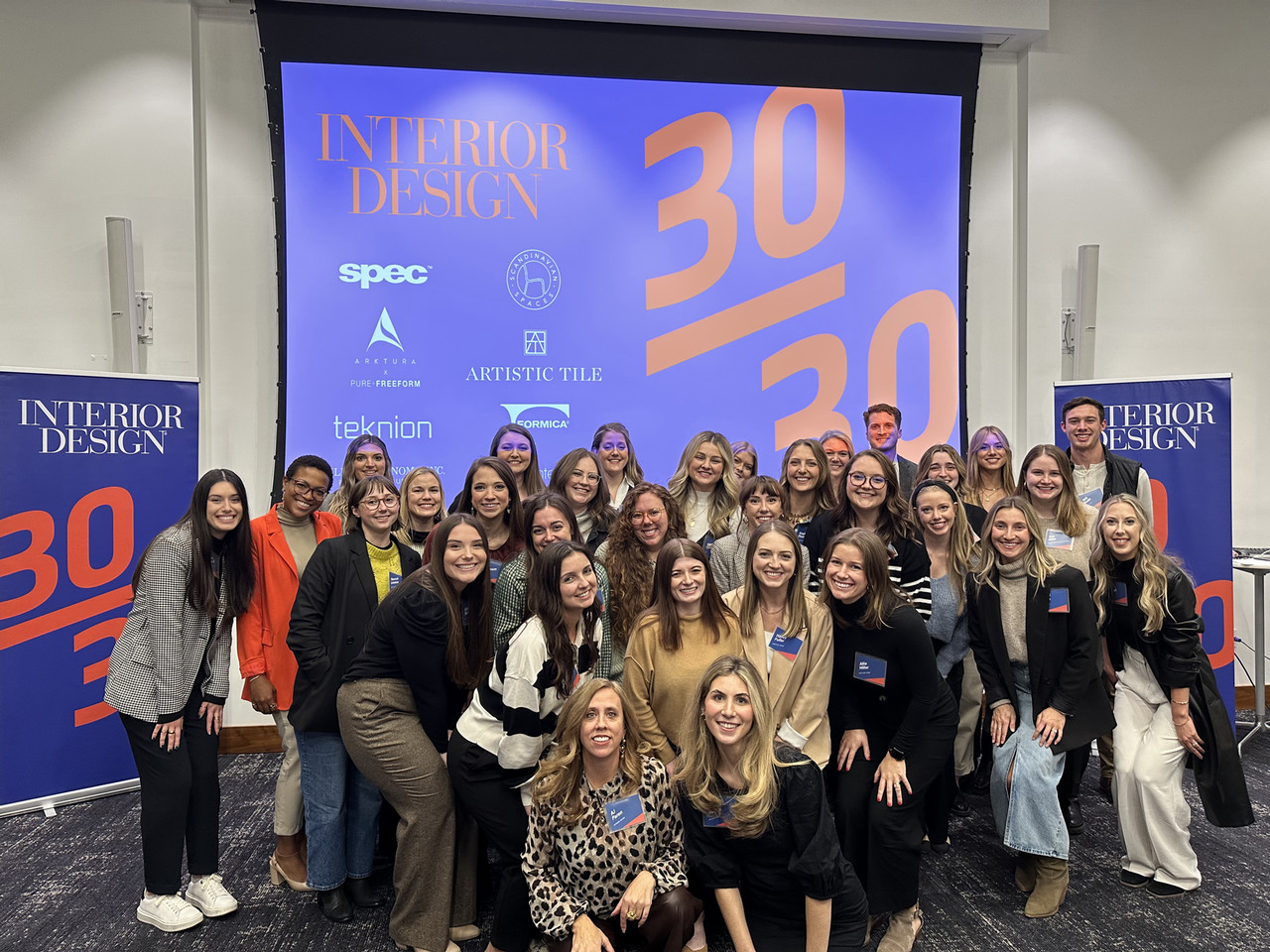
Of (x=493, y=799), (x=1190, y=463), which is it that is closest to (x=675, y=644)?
(x=493, y=799)

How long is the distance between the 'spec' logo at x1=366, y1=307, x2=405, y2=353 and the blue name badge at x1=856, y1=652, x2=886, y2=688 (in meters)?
3.14

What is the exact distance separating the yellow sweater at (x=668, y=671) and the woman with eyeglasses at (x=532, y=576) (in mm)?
138

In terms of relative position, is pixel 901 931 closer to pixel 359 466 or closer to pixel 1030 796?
pixel 1030 796

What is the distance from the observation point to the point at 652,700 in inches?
113

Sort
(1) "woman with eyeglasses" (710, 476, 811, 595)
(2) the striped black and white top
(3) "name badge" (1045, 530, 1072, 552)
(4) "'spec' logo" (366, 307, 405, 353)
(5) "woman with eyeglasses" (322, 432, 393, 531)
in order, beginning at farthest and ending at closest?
(4) "'spec' logo" (366, 307, 405, 353) < (5) "woman with eyeglasses" (322, 432, 393, 531) < (1) "woman with eyeglasses" (710, 476, 811, 595) < (3) "name badge" (1045, 530, 1072, 552) < (2) the striped black and white top

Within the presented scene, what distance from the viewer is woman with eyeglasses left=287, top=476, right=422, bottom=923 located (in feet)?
9.64

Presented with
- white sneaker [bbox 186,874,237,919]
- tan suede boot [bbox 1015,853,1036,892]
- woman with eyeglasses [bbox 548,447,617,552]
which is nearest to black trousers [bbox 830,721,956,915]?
tan suede boot [bbox 1015,853,1036,892]

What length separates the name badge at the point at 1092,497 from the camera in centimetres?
394

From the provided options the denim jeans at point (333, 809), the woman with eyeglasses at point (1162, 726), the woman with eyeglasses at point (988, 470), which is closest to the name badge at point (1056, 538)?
the woman with eyeglasses at point (1162, 726)

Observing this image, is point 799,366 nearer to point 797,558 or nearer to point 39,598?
point 797,558

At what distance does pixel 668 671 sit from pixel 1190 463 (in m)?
3.34

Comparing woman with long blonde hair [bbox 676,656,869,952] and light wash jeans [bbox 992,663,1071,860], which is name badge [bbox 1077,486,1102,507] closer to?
Answer: light wash jeans [bbox 992,663,1071,860]

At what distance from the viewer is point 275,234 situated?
477cm

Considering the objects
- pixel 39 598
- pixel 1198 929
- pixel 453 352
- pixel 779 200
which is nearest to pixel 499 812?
pixel 1198 929
